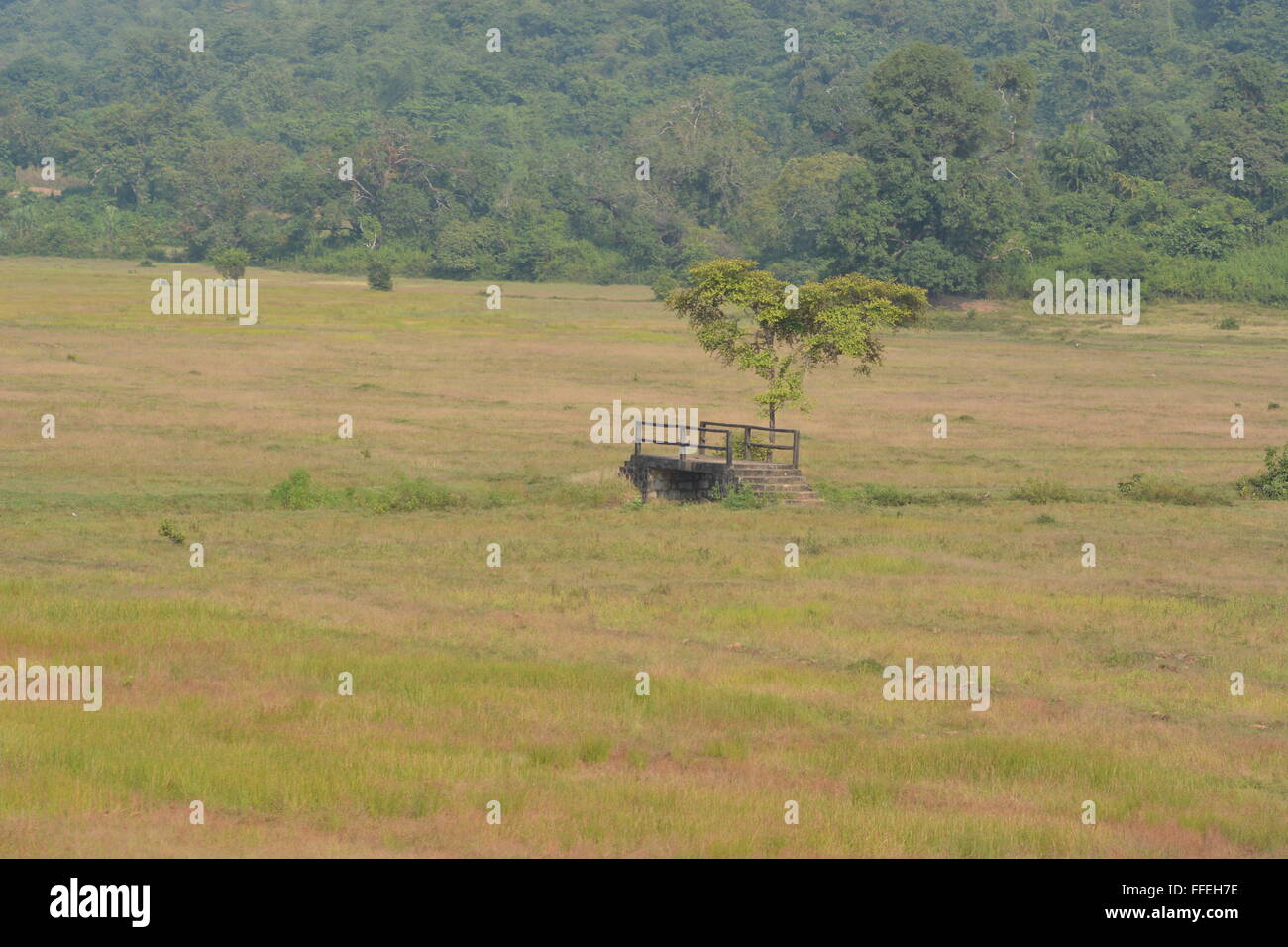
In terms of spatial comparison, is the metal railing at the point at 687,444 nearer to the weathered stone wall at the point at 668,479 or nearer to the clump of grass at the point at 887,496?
the weathered stone wall at the point at 668,479

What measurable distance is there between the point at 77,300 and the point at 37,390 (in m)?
39.6

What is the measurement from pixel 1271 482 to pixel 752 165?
373 feet

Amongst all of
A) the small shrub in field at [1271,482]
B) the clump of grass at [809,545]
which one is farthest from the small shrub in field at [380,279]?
the clump of grass at [809,545]

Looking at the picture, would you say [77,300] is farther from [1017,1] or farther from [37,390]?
[1017,1]

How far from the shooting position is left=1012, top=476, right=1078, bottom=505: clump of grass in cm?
4484

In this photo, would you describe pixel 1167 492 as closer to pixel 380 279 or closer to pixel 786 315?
pixel 786 315

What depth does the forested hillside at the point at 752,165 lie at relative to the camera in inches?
4697

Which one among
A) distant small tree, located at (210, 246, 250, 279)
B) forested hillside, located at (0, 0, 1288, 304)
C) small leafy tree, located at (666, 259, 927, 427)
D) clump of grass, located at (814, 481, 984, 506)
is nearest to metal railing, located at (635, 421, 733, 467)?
small leafy tree, located at (666, 259, 927, 427)

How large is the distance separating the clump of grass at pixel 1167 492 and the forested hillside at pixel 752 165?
222ft

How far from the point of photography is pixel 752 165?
513 feet

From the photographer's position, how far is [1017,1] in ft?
654

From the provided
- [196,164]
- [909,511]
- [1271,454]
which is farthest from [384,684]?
[196,164]

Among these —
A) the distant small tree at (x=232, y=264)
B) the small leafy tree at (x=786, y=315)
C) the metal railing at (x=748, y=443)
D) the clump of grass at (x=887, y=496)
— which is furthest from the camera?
the distant small tree at (x=232, y=264)

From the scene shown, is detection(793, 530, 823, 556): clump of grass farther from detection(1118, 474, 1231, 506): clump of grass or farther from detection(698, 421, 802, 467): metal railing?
detection(1118, 474, 1231, 506): clump of grass
